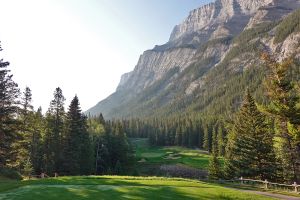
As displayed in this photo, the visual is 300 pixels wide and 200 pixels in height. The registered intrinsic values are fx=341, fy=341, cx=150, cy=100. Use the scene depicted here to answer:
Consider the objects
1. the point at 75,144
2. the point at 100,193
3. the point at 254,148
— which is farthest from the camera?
the point at 75,144

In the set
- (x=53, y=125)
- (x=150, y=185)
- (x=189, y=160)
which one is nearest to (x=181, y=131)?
(x=189, y=160)

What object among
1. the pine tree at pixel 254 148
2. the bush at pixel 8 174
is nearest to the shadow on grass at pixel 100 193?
the bush at pixel 8 174

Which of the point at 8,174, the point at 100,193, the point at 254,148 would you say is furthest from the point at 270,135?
the point at 8,174

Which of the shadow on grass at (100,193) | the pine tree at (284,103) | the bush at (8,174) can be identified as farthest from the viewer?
the bush at (8,174)

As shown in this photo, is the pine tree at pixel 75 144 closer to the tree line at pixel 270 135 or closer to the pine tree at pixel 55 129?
the pine tree at pixel 55 129

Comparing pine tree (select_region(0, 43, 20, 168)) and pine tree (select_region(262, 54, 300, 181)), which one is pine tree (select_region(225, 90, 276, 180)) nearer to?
pine tree (select_region(262, 54, 300, 181))

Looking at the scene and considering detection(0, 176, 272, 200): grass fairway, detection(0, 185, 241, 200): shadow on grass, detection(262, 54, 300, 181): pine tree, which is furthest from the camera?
detection(262, 54, 300, 181): pine tree

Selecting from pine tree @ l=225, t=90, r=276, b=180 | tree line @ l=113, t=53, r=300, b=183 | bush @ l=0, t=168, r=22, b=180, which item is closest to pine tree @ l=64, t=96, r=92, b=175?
bush @ l=0, t=168, r=22, b=180

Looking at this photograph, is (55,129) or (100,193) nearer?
(100,193)

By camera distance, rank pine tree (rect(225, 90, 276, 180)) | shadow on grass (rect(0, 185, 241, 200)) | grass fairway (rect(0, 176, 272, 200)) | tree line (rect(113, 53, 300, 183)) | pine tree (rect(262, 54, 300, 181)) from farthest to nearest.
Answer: pine tree (rect(225, 90, 276, 180))
tree line (rect(113, 53, 300, 183))
pine tree (rect(262, 54, 300, 181))
grass fairway (rect(0, 176, 272, 200))
shadow on grass (rect(0, 185, 241, 200))

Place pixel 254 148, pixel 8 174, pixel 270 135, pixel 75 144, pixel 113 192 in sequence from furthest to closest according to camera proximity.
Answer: pixel 75 144 < pixel 270 135 < pixel 254 148 < pixel 8 174 < pixel 113 192

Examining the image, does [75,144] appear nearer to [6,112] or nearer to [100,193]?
[6,112]

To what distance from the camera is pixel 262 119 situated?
53250mm

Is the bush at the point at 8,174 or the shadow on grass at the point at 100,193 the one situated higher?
the bush at the point at 8,174
